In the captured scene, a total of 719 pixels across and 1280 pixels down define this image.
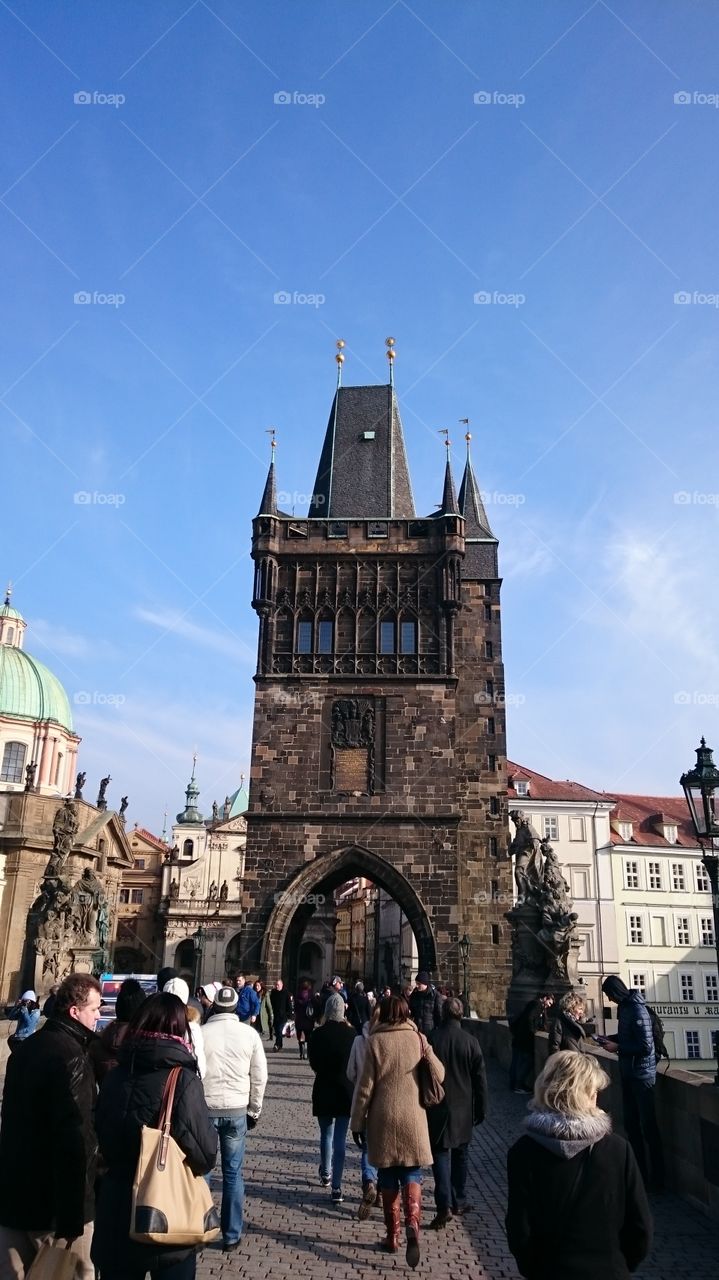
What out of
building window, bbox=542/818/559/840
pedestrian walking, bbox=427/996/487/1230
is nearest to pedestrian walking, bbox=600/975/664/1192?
pedestrian walking, bbox=427/996/487/1230

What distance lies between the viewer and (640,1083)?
7625 millimetres

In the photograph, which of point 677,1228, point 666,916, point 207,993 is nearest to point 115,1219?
point 677,1228

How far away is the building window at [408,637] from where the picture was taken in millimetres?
30547

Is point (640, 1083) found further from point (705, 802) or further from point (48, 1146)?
point (48, 1146)

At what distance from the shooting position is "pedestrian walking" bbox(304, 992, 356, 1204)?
7637 millimetres

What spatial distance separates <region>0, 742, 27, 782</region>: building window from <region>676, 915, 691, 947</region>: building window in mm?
33148

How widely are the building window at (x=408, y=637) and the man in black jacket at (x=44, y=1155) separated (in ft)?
87.7

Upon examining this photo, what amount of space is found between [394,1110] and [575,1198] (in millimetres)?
3335

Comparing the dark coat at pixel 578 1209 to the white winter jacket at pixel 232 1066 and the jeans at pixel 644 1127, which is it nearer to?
the white winter jacket at pixel 232 1066

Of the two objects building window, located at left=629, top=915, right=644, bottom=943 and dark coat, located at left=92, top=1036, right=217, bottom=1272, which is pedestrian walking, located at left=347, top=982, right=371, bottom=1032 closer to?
dark coat, located at left=92, top=1036, right=217, bottom=1272

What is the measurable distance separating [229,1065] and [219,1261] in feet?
3.60

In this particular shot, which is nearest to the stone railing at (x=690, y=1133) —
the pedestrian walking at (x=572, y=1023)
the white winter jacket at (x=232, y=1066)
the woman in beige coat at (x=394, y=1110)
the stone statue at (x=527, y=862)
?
the pedestrian walking at (x=572, y=1023)

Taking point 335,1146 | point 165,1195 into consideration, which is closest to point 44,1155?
point 165,1195

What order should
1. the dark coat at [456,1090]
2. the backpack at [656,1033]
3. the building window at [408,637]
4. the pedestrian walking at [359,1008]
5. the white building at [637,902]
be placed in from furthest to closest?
the white building at [637,902], the building window at [408,637], the pedestrian walking at [359,1008], the backpack at [656,1033], the dark coat at [456,1090]
